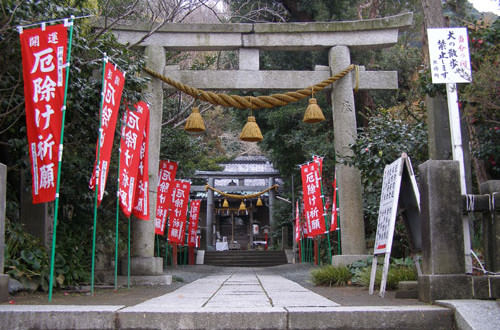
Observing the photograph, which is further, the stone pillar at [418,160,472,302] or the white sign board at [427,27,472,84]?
the white sign board at [427,27,472,84]

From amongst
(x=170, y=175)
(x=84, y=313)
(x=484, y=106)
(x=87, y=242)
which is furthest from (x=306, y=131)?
(x=84, y=313)

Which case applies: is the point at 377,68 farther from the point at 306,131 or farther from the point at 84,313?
the point at 84,313

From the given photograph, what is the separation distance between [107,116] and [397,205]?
137 inches

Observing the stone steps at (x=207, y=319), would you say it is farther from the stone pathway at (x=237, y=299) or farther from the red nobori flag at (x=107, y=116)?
the red nobori flag at (x=107, y=116)

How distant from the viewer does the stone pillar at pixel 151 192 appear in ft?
26.7

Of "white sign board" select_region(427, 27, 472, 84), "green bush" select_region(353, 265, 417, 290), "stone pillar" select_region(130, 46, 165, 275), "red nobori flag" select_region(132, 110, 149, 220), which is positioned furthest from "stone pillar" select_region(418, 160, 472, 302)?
"stone pillar" select_region(130, 46, 165, 275)

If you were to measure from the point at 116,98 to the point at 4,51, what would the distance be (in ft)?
5.02

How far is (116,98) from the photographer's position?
230 inches

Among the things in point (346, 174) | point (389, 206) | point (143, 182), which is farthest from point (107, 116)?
point (346, 174)

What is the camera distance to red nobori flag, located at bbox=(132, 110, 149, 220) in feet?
23.2

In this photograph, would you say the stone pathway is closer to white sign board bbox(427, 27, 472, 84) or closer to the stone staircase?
white sign board bbox(427, 27, 472, 84)

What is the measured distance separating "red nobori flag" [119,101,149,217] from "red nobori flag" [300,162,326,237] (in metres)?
6.38

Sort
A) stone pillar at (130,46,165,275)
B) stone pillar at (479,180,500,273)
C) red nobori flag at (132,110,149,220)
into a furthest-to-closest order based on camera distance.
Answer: stone pillar at (130,46,165,275)
red nobori flag at (132,110,149,220)
stone pillar at (479,180,500,273)

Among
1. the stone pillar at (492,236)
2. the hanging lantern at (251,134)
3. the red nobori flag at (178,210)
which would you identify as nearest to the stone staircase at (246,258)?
the red nobori flag at (178,210)
